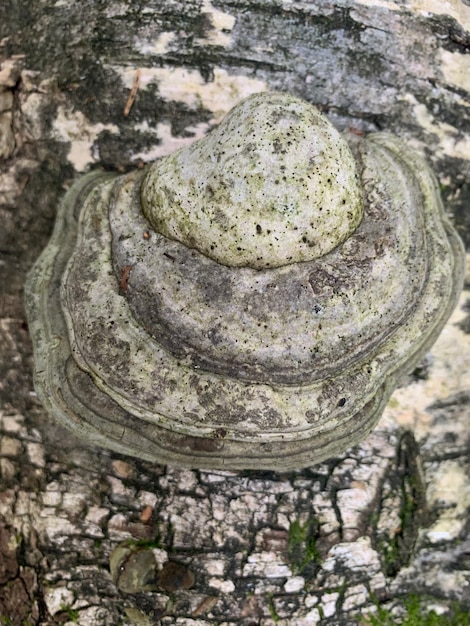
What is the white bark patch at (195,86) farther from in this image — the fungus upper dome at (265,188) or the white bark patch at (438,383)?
the white bark patch at (438,383)

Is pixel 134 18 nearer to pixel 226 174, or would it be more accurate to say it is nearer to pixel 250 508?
pixel 226 174

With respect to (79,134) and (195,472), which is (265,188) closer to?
(79,134)

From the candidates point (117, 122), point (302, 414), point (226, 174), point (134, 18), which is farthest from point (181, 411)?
point (134, 18)

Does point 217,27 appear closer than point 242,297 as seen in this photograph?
No

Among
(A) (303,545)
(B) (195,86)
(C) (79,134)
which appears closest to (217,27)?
(B) (195,86)

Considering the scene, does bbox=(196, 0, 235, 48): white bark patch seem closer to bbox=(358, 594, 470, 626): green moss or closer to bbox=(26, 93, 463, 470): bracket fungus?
bbox=(26, 93, 463, 470): bracket fungus

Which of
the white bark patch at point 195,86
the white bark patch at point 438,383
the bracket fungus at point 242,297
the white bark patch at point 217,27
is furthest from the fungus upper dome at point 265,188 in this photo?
the white bark patch at point 438,383

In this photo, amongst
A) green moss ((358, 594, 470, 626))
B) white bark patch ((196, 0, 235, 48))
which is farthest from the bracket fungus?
green moss ((358, 594, 470, 626))
